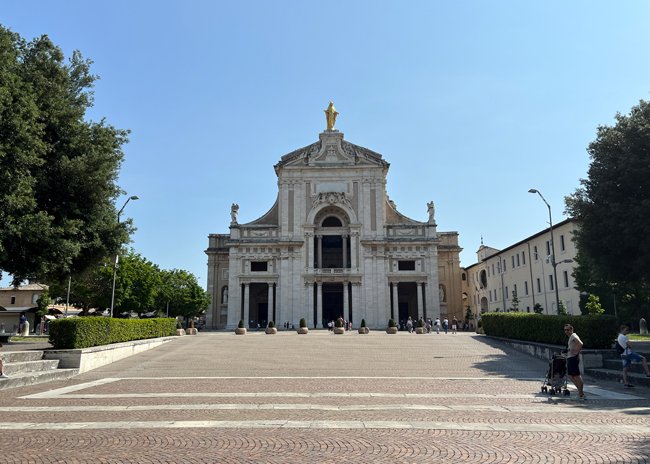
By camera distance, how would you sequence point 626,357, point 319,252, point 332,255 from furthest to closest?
point 332,255 → point 319,252 → point 626,357

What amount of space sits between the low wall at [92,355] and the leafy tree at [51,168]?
354 centimetres

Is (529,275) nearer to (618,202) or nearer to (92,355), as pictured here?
(618,202)

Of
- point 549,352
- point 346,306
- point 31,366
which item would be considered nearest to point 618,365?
point 549,352

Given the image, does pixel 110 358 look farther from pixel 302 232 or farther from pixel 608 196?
pixel 302 232

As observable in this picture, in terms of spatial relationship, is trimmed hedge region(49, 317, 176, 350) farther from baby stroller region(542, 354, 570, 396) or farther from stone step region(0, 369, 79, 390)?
baby stroller region(542, 354, 570, 396)

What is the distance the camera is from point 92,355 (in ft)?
63.3

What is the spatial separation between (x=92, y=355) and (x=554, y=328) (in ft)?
62.9

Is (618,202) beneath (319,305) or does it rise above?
above

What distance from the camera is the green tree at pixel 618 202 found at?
2178cm

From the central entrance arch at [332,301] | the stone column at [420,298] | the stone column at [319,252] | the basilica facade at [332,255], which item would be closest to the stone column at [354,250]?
the basilica facade at [332,255]

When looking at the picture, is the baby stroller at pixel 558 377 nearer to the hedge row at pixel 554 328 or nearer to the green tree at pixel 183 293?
the hedge row at pixel 554 328

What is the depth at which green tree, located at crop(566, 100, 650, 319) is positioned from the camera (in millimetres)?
21781

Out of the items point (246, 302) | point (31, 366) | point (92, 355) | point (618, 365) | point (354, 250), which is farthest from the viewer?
point (354, 250)

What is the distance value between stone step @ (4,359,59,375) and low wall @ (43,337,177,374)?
37 centimetres
